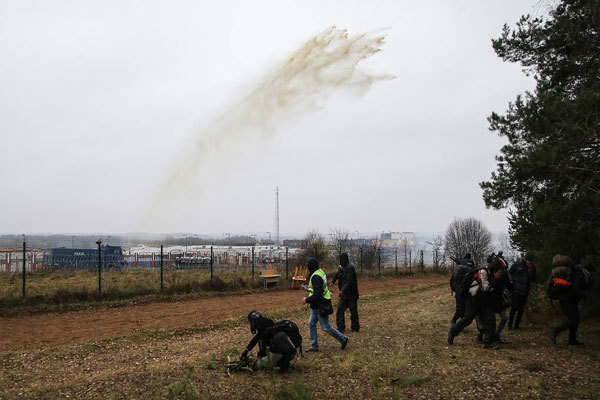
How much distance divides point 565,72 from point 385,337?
8541 millimetres

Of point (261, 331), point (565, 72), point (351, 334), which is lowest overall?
point (351, 334)

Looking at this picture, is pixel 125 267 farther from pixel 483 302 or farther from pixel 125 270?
pixel 483 302

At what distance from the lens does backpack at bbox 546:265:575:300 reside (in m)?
7.84

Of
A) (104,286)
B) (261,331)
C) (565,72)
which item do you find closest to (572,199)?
(565,72)

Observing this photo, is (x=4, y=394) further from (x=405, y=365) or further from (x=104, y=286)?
(x=104, y=286)

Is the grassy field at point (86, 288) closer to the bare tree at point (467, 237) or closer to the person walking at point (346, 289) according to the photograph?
the person walking at point (346, 289)

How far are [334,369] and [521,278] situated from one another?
213 inches

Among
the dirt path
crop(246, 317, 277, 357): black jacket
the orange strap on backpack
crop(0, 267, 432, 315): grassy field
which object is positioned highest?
the orange strap on backpack

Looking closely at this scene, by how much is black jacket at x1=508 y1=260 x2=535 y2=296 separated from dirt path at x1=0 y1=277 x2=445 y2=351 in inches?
329

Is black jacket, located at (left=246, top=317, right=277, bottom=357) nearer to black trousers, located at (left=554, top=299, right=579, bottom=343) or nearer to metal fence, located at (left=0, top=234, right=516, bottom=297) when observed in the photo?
black trousers, located at (left=554, top=299, right=579, bottom=343)

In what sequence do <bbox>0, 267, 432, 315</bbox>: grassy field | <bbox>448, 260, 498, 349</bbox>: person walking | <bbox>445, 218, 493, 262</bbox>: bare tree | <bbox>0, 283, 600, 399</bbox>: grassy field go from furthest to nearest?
1. <bbox>445, 218, 493, 262</bbox>: bare tree
2. <bbox>0, 267, 432, 315</bbox>: grassy field
3. <bbox>448, 260, 498, 349</bbox>: person walking
4. <bbox>0, 283, 600, 399</bbox>: grassy field

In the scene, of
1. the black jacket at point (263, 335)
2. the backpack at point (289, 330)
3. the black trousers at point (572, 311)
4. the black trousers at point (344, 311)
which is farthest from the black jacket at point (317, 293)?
the black trousers at point (572, 311)

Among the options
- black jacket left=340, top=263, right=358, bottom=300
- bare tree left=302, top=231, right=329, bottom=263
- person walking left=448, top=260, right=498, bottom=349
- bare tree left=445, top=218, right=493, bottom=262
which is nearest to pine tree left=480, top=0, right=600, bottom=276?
person walking left=448, top=260, right=498, bottom=349

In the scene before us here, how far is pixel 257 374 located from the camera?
6.70 meters
